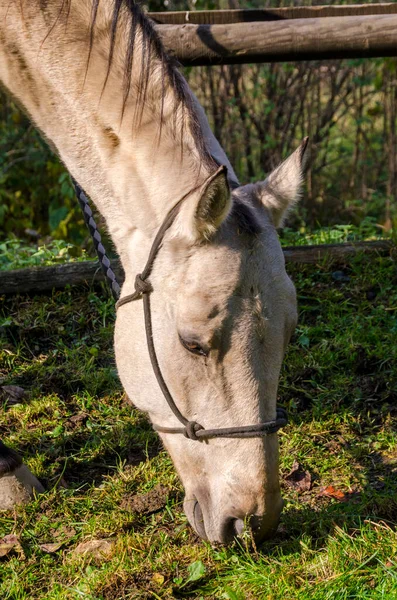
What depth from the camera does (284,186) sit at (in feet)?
8.23

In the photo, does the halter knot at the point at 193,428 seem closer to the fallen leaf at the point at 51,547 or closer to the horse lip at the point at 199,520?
the horse lip at the point at 199,520

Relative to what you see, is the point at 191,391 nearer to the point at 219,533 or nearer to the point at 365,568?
the point at 219,533

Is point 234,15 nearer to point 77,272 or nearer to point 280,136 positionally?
point 77,272

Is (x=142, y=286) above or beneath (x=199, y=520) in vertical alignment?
above

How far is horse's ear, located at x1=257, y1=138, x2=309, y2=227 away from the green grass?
118cm

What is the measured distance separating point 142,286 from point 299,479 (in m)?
1.17

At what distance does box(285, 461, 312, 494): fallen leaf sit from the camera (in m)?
2.99

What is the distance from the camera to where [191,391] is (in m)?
2.38

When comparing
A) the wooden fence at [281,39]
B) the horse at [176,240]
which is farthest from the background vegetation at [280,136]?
the horse at [176,240]

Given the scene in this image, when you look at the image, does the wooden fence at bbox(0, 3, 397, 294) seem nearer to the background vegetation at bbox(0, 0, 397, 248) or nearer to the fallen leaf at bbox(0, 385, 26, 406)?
the fallen leaf at bbox(0, 385, 26, 406)

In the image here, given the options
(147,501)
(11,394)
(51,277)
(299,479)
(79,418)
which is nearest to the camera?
(147,501)

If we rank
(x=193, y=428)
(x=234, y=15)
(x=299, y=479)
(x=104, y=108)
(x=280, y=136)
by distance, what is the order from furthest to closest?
(x=280, y=136) → (x=234, y=15) → (x=299, y=479) → (x=104, y=108) → (x=193, y=428)

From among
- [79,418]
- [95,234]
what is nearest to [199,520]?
[79,418]

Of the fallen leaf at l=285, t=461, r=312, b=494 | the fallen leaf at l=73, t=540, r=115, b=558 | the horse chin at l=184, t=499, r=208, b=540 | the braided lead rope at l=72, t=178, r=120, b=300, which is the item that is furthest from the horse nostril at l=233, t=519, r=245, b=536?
the braided lead rope at l=72, t=178, r=120, b=300
